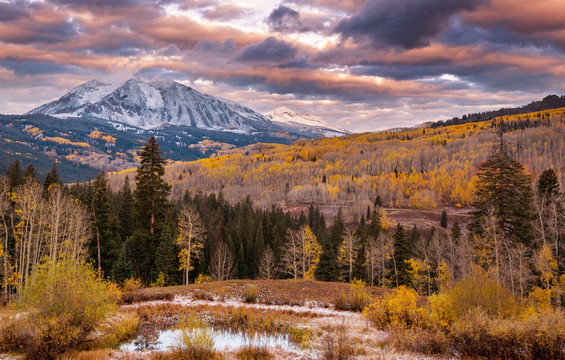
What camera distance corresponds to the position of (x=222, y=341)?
15.6 metres

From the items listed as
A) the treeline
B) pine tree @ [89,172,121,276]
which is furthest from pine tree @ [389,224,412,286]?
pine tree @ [89,172,121,276]

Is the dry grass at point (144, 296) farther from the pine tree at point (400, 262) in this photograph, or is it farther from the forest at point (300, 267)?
the pine tree at point (400, 262)

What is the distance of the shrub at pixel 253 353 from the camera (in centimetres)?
1244

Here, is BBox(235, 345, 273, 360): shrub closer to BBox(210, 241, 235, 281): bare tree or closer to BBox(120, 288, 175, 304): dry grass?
BBox(120, 288, 175, 304): dry grass

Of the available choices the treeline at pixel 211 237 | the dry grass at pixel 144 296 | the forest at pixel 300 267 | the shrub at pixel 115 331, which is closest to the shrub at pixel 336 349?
the forest at pixel 300 267

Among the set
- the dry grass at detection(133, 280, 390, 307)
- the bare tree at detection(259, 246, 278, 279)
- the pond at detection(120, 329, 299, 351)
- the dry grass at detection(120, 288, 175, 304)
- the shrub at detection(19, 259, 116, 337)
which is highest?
the shrub at detection(19, 259, 116, 337)

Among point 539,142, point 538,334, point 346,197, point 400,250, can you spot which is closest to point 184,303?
point 538,334

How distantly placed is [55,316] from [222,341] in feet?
24.0

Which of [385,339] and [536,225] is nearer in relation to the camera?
[385,339]

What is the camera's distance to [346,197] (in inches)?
6752

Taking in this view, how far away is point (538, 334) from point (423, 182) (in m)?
180

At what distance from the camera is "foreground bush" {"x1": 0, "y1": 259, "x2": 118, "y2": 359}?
1123 cm

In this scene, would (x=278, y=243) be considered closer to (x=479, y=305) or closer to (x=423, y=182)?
(x=479, y=305)

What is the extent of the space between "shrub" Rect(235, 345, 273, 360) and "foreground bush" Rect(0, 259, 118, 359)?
6.14 m
